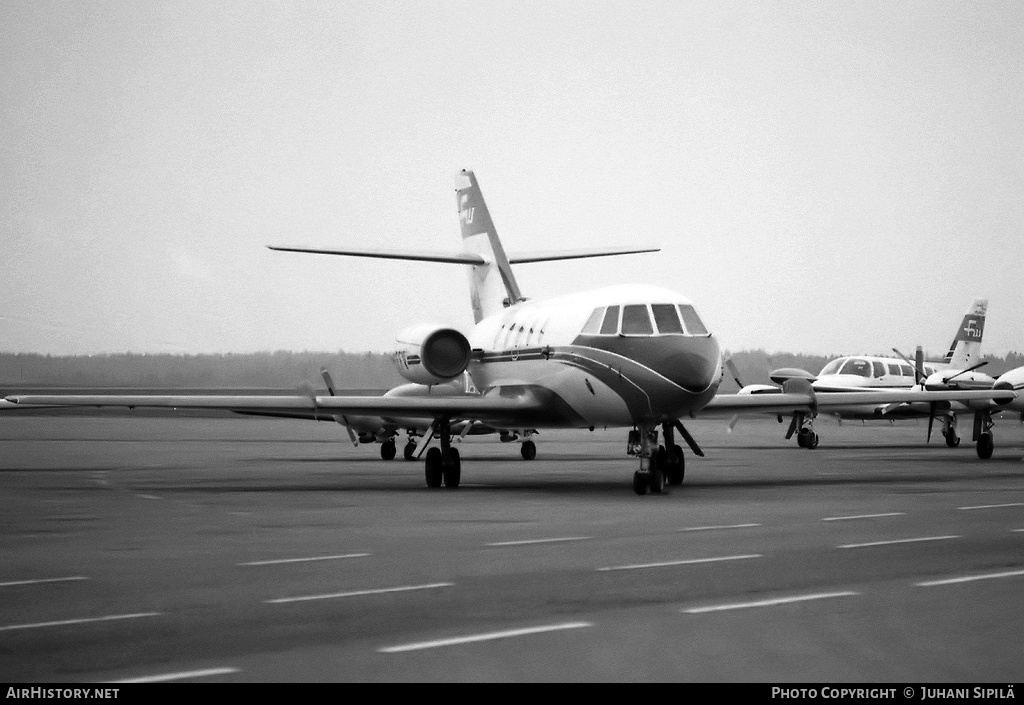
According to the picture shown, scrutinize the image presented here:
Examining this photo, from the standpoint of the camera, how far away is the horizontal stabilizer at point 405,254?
1007 inches

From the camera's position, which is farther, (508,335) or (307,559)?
(508,335)

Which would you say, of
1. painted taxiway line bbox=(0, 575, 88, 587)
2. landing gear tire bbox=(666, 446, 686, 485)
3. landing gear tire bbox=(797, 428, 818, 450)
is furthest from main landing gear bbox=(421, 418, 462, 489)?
landing gear tire bbox=(797, 428, 818, 450)

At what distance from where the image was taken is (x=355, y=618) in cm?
823

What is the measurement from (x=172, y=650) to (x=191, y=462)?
2344 centimetres

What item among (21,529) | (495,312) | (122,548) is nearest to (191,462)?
(495,312)

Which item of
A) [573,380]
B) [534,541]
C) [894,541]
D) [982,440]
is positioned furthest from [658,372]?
[982,440]

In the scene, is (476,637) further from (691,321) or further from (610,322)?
(691,321)

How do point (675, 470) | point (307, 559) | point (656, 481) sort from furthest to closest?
1. point (675, 470)
2. point (656, 481)
3. point (307, 559)

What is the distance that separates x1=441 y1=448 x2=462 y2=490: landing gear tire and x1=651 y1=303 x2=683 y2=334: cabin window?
4.39m

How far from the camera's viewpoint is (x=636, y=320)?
20062 mm

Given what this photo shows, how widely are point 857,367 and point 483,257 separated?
19133 mm

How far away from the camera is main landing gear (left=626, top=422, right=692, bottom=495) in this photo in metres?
19.2

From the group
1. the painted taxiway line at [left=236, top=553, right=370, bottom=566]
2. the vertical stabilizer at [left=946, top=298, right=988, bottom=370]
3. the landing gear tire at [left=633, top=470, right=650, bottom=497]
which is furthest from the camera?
the vertical stabilizer at [left=946, top=298, right=988, bottom=370]

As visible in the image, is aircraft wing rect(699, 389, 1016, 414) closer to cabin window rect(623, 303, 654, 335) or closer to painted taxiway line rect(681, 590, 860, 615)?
cabin window rect(623, 303, 654, 335)
